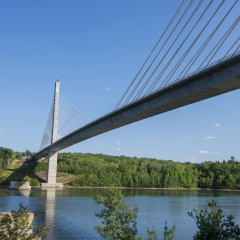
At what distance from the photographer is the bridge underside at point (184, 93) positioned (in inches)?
687

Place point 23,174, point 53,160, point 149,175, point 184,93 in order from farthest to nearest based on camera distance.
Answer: point 149,175 < point 23,174 < point 53,160 < point 184,93

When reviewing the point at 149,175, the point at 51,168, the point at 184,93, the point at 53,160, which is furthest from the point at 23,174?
the point at 184,93

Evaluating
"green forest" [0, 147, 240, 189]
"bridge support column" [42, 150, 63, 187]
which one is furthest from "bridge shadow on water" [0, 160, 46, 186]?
"bridge support column" [42, 150, 63, 187]

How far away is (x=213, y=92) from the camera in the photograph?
19.8m

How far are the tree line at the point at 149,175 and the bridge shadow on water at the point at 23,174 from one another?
→ 2132mm

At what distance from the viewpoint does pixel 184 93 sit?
68.3 ft

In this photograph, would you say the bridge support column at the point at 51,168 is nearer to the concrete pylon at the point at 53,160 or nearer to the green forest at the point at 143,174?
the concrete pylon at the point at 53,160

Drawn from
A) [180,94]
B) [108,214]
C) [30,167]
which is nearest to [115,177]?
[30,167]

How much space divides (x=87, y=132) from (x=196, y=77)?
22.8m

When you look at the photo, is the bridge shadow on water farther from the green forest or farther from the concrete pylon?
the concrete pylon

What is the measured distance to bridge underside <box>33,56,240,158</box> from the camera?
17.5 meters

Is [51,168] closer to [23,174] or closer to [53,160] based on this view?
[53,160]

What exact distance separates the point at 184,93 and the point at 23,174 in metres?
56.1

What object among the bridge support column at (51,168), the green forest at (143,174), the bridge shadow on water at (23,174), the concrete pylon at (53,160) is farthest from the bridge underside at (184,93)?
the green forest at (143,174)
